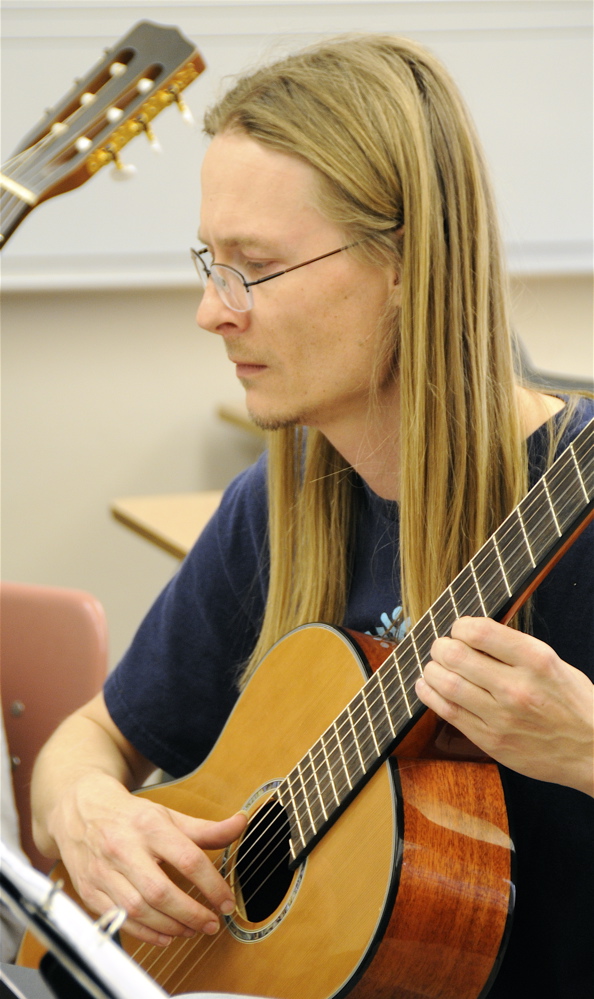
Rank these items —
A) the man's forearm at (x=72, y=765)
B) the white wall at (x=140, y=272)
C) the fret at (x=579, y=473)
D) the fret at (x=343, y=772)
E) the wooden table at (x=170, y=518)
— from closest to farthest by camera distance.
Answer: the fret at (x=579, y=473) < the fret at (x=343, y=772) < the man's forearm at (x=72, y=765) < the wooden table at (x=170, y=518) < the white wall at (x=140, y=272)

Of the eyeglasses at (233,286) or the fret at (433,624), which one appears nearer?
the fret at (433,624)

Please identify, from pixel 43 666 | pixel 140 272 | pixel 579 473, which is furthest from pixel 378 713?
pixel 140 272

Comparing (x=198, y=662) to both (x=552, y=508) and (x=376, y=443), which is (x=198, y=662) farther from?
(x=552, y=508)

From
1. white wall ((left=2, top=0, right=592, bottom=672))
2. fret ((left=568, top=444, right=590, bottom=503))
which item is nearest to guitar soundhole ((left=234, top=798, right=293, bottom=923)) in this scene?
fret ((left=568, top=444, right=590, bottom=503))

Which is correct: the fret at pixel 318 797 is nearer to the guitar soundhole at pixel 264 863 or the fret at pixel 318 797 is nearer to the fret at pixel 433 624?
the guitar soundhole at pixel 264 863

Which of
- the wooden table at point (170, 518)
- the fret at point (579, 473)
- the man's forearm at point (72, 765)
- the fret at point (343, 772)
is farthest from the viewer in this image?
the wooden table at point (170, 518)

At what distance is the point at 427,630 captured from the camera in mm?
713

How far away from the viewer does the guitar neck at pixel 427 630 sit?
632 mm

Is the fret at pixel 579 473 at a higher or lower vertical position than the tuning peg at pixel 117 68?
lower

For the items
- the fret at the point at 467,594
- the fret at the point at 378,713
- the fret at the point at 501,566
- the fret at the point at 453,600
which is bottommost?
the fret at the point at 378,713

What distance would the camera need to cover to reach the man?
79cm

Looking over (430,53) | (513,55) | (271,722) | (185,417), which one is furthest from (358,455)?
(513,55)

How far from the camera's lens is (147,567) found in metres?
2.45

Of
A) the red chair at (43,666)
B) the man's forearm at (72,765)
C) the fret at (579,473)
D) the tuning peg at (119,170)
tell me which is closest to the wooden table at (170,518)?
the red chair at (43,666)
